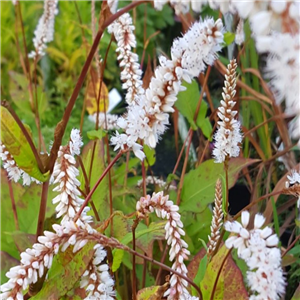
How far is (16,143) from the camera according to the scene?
37 cm

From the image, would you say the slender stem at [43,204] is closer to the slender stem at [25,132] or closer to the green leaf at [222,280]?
the slender stem at [25,132]

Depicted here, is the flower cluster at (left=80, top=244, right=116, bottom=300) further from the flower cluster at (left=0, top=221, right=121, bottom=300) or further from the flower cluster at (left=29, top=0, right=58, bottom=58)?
the flower cluster at (left=29, top=0, right=58, bottom=58)

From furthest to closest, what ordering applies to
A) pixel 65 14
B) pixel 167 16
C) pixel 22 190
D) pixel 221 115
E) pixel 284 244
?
1. pixel 167 16
2. pixel 65 14
3. pixel 284 244
4. pixel 22 190
5. pixel 221 115

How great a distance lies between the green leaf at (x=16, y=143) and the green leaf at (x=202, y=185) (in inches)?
12.2

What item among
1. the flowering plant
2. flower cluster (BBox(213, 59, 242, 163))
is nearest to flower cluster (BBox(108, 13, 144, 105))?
the flowering plant

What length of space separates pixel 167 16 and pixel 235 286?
149 cm

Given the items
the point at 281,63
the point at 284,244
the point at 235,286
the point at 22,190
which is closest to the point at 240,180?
the point at 284,244

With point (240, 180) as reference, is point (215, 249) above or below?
below

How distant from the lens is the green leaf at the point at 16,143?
359 mm

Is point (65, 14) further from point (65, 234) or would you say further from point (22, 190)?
point (65, 234)

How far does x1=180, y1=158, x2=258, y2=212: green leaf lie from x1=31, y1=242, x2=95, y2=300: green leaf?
10.8 inches

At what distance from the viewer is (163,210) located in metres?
0.33

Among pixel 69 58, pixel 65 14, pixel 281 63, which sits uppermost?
pixel 65 14

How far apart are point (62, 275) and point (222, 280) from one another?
140 millimetres
